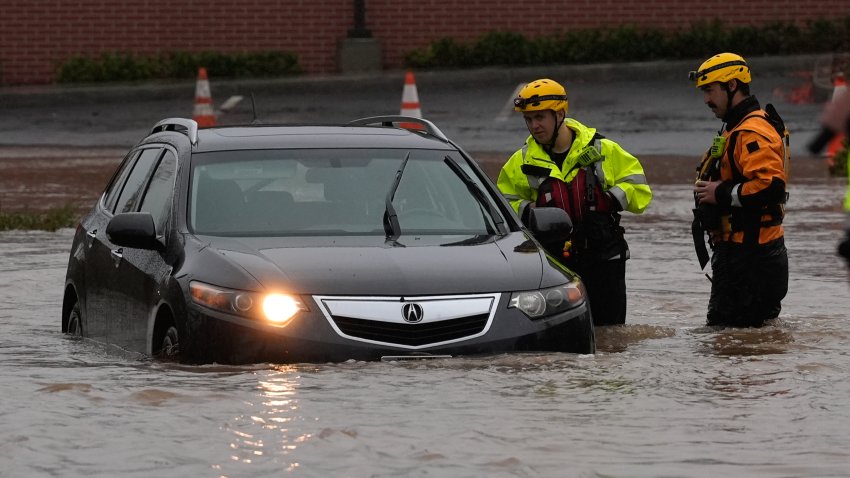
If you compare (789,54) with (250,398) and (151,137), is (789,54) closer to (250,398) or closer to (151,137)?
(151,137)

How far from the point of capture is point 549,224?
336 inches

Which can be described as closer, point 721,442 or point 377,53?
point 721,442

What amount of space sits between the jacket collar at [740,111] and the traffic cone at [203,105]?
544 inches

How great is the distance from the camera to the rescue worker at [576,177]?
952cm

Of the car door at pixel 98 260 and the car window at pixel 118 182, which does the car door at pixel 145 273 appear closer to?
the car door at pixel 98 260

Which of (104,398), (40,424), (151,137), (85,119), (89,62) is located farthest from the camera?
(89,62)

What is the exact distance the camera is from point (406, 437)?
20.7ft

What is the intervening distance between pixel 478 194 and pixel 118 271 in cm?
171

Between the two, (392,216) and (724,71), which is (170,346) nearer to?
(392,216)

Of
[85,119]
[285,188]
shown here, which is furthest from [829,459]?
[85,119]

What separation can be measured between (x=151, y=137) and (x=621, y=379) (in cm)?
321

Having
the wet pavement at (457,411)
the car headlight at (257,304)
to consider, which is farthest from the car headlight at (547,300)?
the car headlight at (257,304)

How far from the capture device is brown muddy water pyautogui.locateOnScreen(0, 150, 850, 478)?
19.5 feet

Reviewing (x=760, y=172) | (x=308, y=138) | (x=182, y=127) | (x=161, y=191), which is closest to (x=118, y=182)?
(x=182, y=127)
